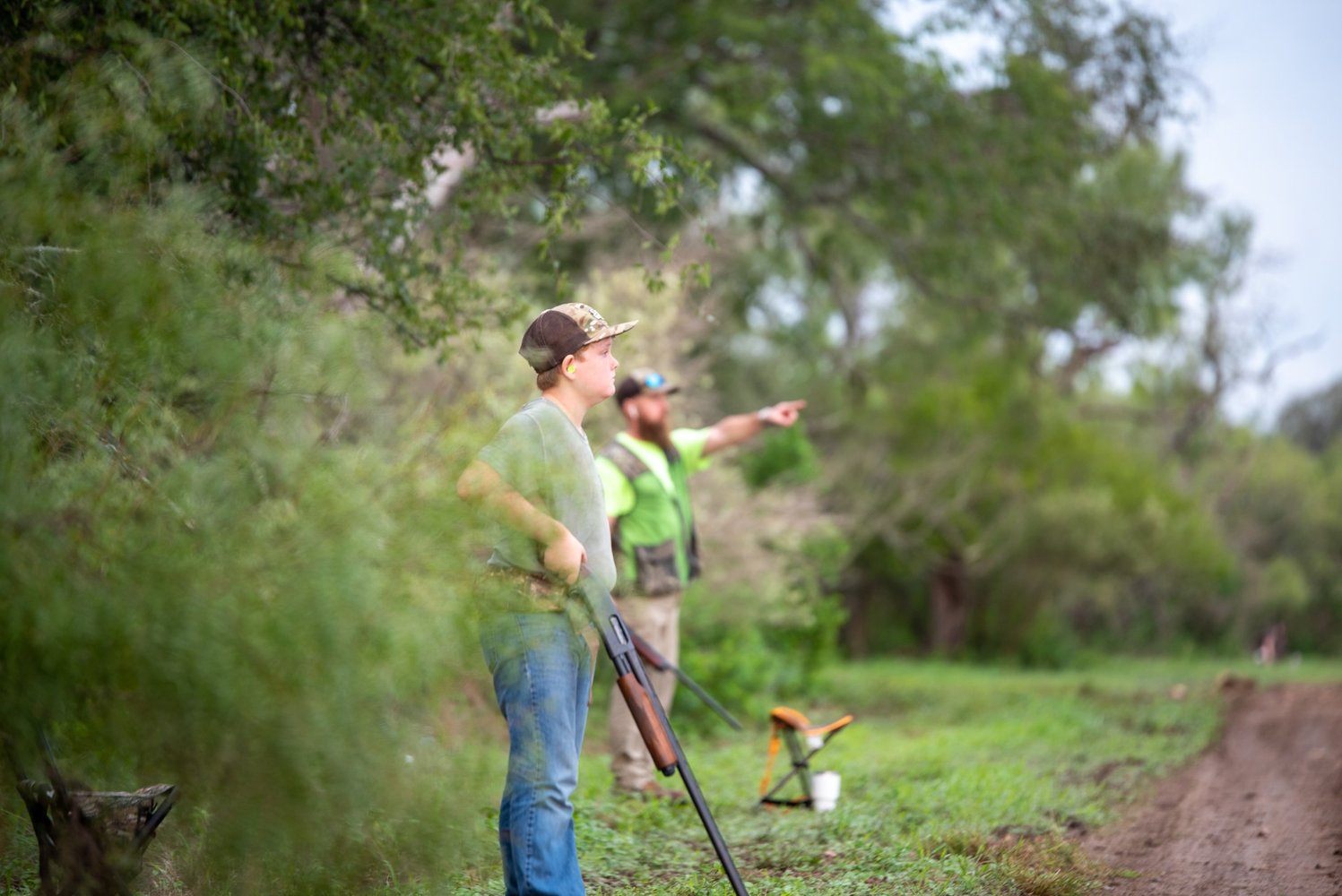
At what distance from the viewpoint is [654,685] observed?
6.62m

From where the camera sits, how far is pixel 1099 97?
12656mm

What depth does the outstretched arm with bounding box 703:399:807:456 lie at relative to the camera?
6.62m

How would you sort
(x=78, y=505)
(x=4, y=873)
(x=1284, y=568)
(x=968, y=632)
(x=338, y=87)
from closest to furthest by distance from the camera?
(x=78, y=505) → (x=4, y=873) → (x=338, y=87) → (x=968, y=632) → (x=1284, y=568)

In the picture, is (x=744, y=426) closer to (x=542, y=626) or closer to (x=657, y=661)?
(x=657, y=661)

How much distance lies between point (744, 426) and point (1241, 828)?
316cm

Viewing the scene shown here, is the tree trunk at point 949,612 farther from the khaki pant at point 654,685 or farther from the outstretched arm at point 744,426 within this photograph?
the outstretched arm at point 744,426

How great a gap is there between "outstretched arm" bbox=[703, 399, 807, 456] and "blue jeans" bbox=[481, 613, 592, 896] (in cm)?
297

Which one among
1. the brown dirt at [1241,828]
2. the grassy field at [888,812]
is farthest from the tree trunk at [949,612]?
the brown dirt at [1241,828]

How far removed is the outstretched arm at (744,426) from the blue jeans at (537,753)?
297 centimetres

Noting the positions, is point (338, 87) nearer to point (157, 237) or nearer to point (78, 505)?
point (157, 237)

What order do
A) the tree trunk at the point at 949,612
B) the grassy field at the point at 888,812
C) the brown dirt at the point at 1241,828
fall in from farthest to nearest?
the tree trunk at the point at 949,612 → the brown dirt at the point at 1241,828 → the grassy field at the point at 888,812

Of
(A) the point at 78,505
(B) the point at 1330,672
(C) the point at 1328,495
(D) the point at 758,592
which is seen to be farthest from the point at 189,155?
(C) the point at 1328,495

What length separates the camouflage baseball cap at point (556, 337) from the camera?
13.1ft

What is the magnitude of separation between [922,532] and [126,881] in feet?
59.4
